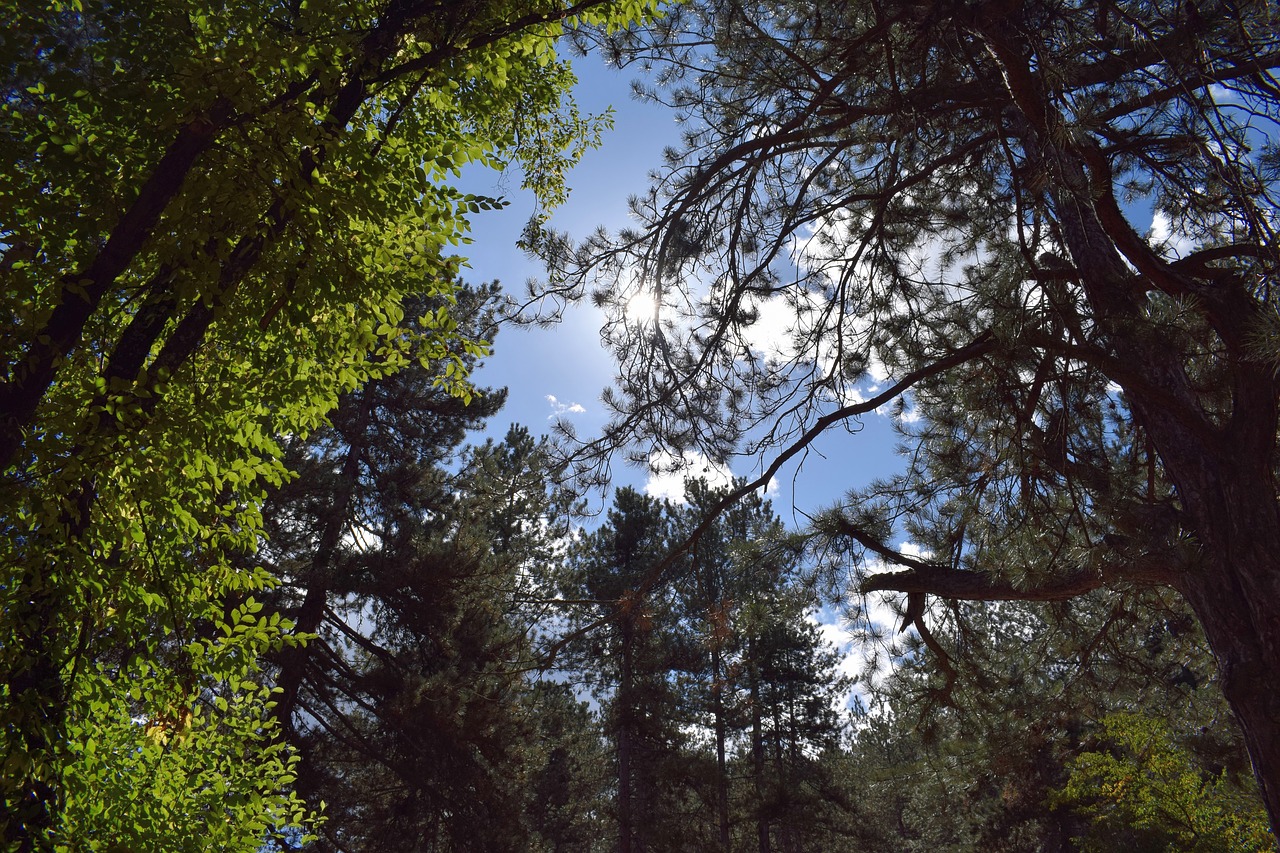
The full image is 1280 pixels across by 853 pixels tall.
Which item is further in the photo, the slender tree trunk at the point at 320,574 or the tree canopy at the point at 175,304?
the slender tree trunk at the point at 320,574

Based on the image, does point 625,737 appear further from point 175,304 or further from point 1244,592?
point 175,304

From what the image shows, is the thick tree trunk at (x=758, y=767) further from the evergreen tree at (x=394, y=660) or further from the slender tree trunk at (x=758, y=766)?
the evergreen tree at (x=394, y=660)

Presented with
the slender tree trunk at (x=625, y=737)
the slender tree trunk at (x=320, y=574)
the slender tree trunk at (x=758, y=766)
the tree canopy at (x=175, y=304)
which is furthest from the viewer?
the slender tree trunk at (x=758, y=766)

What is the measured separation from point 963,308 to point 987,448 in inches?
41.9

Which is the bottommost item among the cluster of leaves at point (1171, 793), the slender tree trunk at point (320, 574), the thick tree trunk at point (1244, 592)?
the cluster of leaves at point (1171, 793)

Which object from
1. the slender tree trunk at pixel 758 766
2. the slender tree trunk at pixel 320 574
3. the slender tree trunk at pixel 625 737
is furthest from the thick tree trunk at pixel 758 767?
the slender tree trunk at pixel 320 574

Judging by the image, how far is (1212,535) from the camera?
4.14 meters

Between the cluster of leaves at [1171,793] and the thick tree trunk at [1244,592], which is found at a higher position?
the thick tree trunk at [1244,592]

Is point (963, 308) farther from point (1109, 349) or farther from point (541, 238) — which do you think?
point (541, 238)

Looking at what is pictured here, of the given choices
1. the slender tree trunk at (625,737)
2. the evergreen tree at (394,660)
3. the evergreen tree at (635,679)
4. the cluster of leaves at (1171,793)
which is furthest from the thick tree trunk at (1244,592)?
the slender tree trunk at (625,737)

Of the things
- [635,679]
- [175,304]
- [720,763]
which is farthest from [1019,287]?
[720,763]

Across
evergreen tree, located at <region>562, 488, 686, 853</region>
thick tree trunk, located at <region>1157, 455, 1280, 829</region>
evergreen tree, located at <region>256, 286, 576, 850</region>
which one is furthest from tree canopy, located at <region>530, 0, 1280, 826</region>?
evergreen tree, located at <region>562, 488, 686, 853</region>

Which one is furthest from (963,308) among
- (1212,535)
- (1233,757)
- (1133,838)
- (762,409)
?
(1133,838)

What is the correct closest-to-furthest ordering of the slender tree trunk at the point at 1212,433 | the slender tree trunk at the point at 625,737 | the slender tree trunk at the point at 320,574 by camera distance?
the slender tree trunk at the point at 1212,433 < the slender tree trunk at the point at 320,574 < the slender tree trunk at the point at 625,737
